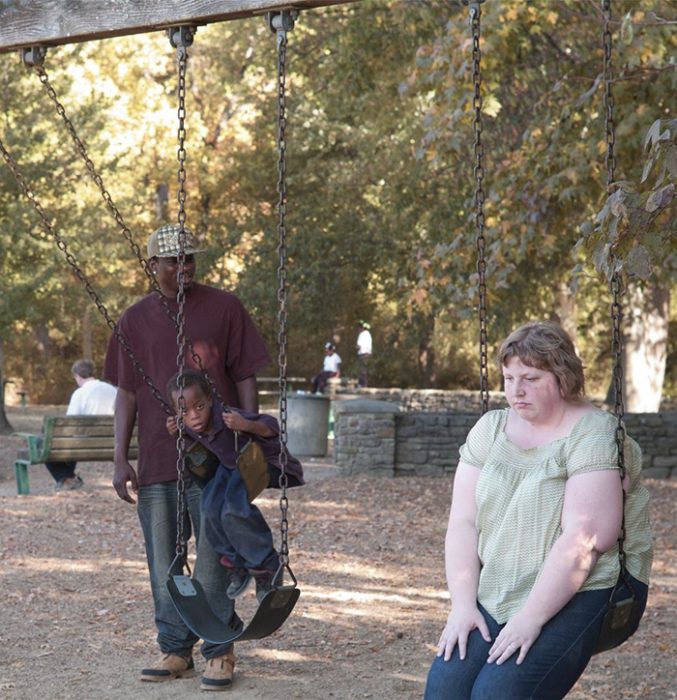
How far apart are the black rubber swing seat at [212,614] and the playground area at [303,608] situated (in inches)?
31.6

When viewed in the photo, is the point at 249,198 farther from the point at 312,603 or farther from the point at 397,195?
the point at 312,603

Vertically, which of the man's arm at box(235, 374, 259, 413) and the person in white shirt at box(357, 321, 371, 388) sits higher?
the person in white shirt at box(357, 321, 371, 388)

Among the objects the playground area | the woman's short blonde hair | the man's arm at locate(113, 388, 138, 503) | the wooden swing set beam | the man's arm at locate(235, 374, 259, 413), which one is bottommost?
the playground area

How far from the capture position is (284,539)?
485cm

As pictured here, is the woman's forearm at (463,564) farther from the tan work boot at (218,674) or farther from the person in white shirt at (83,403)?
the person in white shirt at (83,403)

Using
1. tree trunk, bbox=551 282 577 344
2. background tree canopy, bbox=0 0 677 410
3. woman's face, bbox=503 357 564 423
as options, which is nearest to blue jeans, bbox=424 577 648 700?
woman's face, bbox=503 357 564 423

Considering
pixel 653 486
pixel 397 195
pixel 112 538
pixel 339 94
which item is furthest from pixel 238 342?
pixel 397 195

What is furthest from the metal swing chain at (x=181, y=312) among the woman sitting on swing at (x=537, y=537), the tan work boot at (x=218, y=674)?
the woman sitting on swing at (x=537, y=537)

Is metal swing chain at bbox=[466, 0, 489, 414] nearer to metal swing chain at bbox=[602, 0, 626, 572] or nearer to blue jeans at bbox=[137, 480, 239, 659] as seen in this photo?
metal swing chain at bbox=[602, 0, 626, 572]

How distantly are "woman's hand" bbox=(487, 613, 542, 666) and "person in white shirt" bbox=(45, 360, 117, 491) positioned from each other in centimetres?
958

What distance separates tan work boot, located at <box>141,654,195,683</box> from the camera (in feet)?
19.4

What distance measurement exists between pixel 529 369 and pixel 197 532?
229 centimetres

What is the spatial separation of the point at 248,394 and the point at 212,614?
3.32 feet

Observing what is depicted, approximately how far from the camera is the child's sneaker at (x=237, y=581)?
5.59 metres
